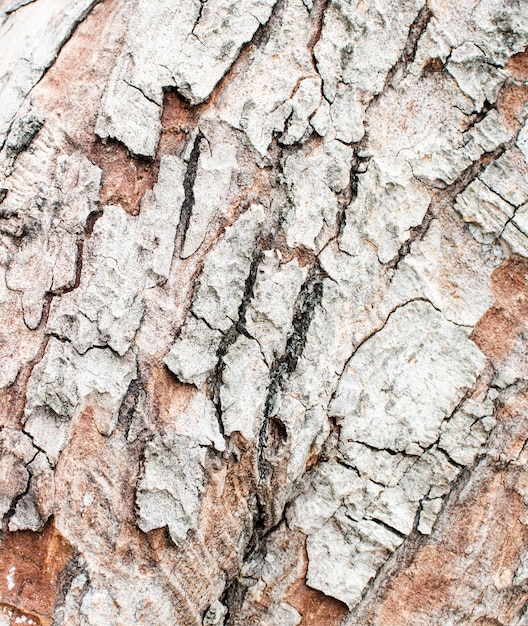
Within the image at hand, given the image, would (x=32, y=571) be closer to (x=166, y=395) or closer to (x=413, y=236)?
(x=166, y=395)

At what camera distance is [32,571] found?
3.58 ft

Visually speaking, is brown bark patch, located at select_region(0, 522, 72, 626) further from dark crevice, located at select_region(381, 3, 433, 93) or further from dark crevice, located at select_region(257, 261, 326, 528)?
dark crevice, located at select_region(381, 3, 433, 93)

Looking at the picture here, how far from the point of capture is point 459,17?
1.23 meters

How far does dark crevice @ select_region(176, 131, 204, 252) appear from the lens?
117 centimetres

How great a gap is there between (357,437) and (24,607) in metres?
0.73

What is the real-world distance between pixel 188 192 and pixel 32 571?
0.80 metres

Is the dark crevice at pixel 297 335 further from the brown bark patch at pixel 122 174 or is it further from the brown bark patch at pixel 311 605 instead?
the brown bark patch at pixel 122 174

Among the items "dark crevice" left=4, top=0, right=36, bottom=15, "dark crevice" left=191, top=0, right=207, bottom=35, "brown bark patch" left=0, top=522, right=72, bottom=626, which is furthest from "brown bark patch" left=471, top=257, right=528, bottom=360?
"dark crevice" left=4, top=0, right=36, bottom=15

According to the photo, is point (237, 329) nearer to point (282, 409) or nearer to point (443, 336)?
point (282, 409)

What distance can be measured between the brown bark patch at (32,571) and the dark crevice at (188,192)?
2.03 ft

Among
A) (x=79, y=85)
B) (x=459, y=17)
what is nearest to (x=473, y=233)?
(x=459, y=17)

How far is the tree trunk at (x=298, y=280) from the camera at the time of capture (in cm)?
115

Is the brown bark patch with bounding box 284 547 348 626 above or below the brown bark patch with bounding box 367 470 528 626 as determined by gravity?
below

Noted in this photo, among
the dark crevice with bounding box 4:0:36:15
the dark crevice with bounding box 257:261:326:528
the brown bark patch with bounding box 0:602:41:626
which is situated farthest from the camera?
the dark crevice with bounding box 4:0:36:15
